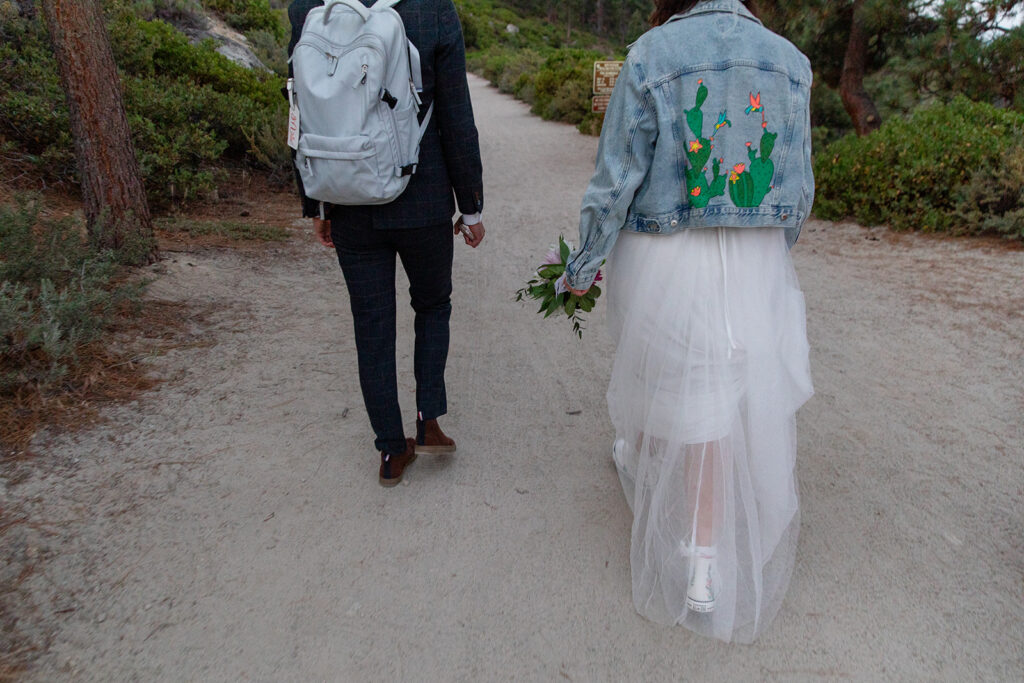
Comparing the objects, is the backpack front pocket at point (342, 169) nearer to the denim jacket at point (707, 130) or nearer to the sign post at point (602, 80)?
the denim jacket at point (707, 130)

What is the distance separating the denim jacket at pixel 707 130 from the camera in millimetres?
1987

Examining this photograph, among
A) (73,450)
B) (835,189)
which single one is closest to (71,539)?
(73,450)

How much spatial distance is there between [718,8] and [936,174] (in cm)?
515

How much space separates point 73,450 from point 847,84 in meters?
10.2

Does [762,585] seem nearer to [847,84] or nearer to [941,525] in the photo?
[941,525]

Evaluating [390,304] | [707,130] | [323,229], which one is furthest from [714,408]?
[323,229]

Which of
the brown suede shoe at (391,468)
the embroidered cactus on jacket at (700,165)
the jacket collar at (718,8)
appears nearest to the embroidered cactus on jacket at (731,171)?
the embroidered cactus on jacket at (700,165)

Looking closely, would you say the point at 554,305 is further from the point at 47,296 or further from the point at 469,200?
the point at 47,296

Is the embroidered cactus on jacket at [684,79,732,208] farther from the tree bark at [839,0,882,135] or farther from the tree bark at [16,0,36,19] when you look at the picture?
the tree bark at [839,0,882,135]

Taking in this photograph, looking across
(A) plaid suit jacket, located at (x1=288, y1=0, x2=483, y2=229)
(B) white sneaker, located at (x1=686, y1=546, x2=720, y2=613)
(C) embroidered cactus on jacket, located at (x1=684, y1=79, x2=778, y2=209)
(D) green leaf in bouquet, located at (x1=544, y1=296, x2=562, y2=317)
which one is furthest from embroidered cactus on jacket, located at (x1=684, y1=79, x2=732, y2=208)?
(B) white sneaker, located at (x1=686, y1=546, x2=720, y2=613)

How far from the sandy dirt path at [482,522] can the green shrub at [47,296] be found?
0.41 metres

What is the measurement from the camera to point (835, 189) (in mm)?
6953

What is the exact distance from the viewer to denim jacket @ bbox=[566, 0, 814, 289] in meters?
1.99

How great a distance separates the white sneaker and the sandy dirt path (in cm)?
12
